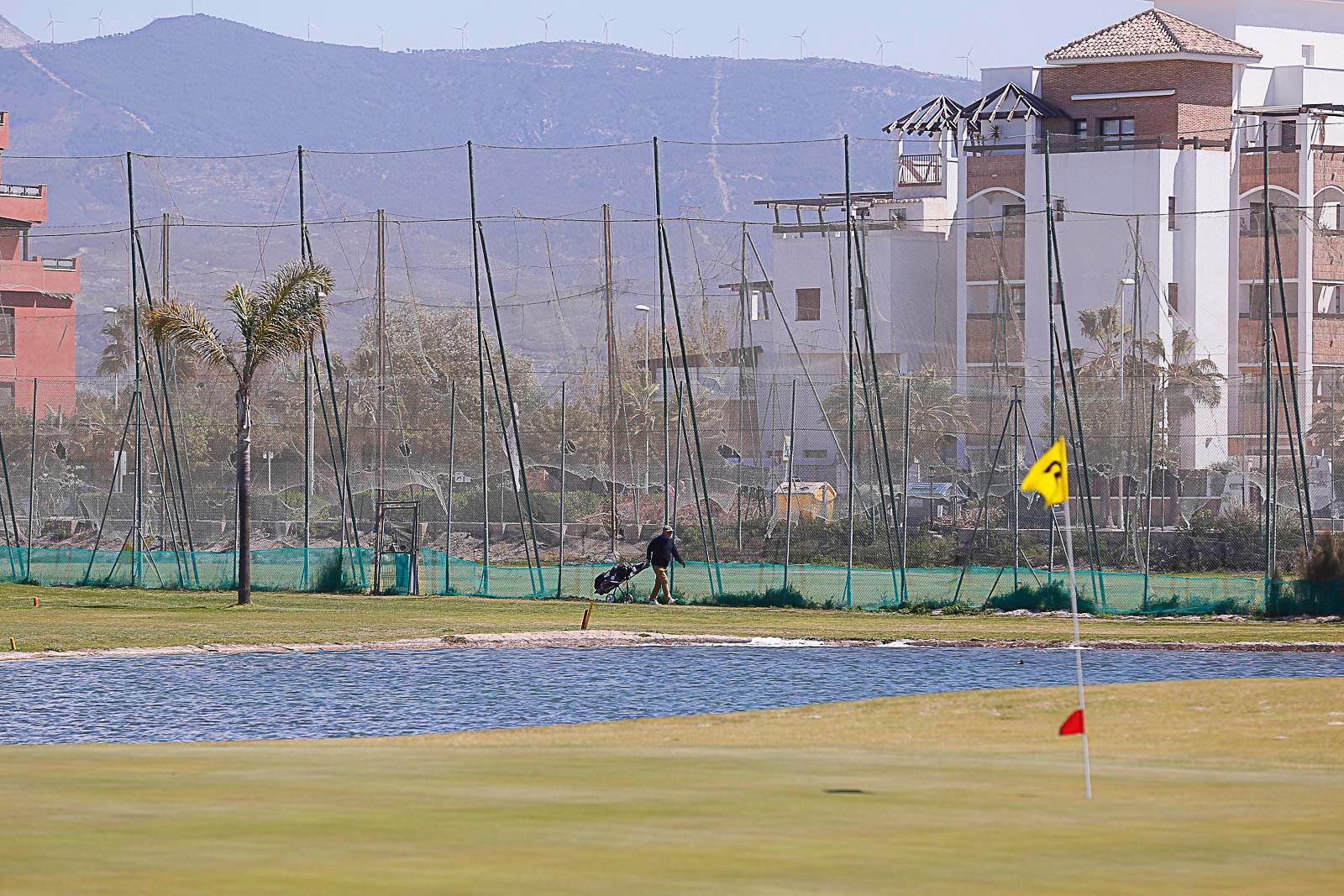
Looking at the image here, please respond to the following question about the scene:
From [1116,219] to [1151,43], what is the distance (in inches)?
445

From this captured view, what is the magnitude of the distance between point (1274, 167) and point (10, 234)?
179 ft

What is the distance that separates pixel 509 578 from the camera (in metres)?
39.4

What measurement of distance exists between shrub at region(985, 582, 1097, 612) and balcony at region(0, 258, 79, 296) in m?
54.1

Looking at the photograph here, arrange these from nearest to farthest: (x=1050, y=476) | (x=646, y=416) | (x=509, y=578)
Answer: (x=1050, y=476), (x=509, y=578), (x=646, y=416)

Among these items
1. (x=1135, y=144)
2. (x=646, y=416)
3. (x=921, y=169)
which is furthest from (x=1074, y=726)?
(x=921, y=169)

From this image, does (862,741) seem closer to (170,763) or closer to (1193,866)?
(170,763)

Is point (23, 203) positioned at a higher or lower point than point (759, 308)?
higher

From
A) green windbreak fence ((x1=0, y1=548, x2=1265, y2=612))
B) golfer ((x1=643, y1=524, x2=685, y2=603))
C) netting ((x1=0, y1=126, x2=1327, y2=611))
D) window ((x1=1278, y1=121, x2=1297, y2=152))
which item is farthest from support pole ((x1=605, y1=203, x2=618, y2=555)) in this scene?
window ((x1=1278, y1=121, x2=1297, y2=152))

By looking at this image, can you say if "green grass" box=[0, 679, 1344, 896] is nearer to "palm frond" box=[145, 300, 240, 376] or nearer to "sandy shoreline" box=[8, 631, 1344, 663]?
"sandy shoreline" box=[8, 631, 1344, 663]

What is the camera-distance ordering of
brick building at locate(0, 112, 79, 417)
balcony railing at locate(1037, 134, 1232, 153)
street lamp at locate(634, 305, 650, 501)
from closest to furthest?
street lamp at locate(634, 305, 650, 501), brick building at locate(0, 112, 79, 417), balcony railing at locate(1037, 134, 1232, 153)

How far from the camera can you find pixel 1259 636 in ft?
88.8

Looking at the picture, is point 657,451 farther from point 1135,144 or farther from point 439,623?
point 1135,144

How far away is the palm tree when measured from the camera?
3366cm

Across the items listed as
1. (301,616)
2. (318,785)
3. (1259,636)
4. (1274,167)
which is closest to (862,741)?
(318,785)
